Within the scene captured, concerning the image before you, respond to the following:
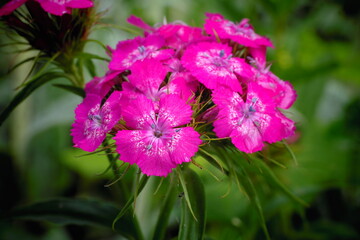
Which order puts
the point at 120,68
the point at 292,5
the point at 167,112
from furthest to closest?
the point at 292,5, the point at 120,68, the point at 167,112

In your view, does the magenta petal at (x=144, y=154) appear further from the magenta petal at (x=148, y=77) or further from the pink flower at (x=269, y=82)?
the pink flower at (x=269, y=82)

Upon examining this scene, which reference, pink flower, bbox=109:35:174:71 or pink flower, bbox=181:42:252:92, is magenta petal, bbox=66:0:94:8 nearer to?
pink flower, bbox=109:35:174:71

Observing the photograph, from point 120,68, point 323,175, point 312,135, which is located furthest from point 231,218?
point 312,135

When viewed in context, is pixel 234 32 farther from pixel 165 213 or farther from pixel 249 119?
pixel 165 213

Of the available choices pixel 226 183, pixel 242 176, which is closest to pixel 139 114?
pixel 242 176

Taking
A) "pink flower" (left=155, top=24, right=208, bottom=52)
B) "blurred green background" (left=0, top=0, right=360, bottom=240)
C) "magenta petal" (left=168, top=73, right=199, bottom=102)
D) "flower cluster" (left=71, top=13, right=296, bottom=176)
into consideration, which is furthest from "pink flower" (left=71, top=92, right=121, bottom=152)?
"blurred green background" (left=0, top=0, right=360, bottom=240)

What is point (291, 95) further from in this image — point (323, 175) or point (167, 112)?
point (323, 175)

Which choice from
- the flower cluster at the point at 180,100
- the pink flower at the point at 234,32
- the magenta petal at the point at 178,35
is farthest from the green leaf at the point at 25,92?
the pink flower at the point at 234,32
